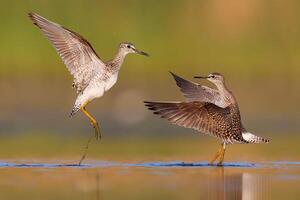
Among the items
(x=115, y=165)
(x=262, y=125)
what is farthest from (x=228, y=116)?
(x=262, y=125)

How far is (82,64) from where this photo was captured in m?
21.1

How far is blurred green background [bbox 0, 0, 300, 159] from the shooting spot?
26703mm

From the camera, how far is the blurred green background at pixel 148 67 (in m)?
26.7

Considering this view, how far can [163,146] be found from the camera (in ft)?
79.0

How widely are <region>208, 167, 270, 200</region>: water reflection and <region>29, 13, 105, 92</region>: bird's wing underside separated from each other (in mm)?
2864

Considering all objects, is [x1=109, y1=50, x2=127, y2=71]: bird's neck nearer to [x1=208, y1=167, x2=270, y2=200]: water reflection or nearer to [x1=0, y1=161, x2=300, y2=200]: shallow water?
[x1=0, y1=161, x2=300, y2=200]: shallow water

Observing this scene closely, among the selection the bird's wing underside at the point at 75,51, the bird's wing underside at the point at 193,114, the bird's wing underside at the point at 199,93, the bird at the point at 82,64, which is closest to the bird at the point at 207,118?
the bird's wing underside at the point at 193,114

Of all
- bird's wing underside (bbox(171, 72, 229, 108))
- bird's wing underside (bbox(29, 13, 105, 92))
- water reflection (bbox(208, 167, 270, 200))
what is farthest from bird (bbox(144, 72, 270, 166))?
bird's wing underside (bbox(29, 13, 105, 92))

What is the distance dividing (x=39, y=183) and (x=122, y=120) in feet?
38.8

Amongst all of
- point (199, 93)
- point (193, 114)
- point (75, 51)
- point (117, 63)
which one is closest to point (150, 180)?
point (193, 114)

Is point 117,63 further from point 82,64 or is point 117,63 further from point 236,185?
point 236,185

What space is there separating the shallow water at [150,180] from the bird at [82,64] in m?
1.21

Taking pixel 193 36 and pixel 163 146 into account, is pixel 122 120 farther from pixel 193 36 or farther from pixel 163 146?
pixel 193 36

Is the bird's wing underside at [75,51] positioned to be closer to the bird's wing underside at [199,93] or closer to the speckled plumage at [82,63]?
the speckled plumage at [82,63]
